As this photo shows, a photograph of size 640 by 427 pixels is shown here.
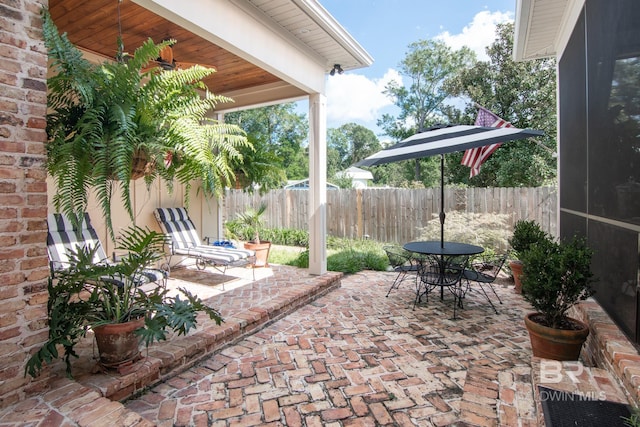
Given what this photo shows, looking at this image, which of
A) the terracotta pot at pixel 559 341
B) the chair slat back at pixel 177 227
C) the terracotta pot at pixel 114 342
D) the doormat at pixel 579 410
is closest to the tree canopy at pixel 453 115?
the chair slat back at pixel 177 227

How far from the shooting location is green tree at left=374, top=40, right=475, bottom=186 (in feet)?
59.2

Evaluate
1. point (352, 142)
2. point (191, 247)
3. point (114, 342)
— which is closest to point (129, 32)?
point (191, 247)

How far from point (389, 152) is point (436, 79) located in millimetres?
16505

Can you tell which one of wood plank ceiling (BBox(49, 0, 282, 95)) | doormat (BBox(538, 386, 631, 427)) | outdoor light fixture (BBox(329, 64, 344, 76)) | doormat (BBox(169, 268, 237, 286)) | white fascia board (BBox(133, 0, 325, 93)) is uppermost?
outdoor light fixture (BBox(329, 64, 344, 76))

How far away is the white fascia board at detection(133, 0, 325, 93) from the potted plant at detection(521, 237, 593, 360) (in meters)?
3.32

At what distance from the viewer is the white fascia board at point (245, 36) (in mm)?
2865

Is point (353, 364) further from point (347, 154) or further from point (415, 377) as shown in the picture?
point (347, 154)

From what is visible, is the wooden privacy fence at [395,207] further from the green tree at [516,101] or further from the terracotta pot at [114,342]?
the terracotta pot at [114,342]

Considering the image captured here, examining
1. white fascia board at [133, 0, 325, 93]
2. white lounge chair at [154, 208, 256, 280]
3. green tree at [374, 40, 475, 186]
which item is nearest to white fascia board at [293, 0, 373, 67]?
white fascia board at [133, 0, 325, 93]

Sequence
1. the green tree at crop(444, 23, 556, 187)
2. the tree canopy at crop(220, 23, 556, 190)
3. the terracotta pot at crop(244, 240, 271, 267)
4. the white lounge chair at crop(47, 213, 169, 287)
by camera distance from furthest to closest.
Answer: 1. the green tree at crop(444, 23, 556, 187)
2. the tree canopy at crop(220, 23, 556, 190)
3. the terracotta pot at crop(244, 240, 271, 267)
4. the white lounge chair at crop(47, 213, 169, 287)

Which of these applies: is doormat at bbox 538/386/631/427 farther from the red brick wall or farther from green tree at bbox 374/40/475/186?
green tree at bbox 374/40/475/186

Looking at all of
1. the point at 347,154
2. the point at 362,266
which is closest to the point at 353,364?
the point at 362,266

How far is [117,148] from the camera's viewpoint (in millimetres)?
1997

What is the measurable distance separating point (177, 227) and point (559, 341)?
4946 millimetres
